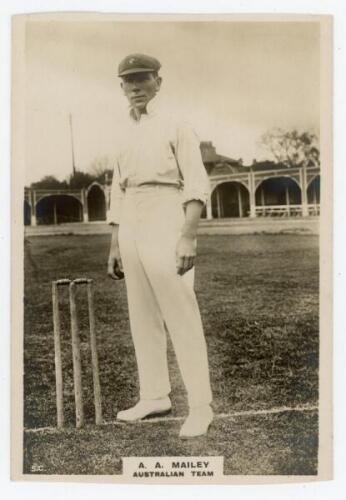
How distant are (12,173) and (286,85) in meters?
1.80

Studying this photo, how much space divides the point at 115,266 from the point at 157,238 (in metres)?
0.39

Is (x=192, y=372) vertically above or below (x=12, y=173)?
below

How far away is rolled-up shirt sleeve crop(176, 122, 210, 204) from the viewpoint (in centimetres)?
357

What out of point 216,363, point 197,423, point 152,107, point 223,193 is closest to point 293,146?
point 223,193

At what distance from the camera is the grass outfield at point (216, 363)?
3787 mm

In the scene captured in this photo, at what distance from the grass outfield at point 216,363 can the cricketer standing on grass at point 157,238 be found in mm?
97

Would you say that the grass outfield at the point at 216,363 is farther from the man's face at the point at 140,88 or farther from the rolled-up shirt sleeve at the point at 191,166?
the man's face at the point at 140,88

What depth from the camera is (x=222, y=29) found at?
3908 mm

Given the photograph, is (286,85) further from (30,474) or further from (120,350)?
(30,474)

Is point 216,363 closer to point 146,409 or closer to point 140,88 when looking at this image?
point 146,409

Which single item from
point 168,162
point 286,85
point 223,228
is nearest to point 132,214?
point 168,162

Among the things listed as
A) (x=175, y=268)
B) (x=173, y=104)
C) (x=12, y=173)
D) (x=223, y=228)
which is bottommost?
(x=175, y=268)

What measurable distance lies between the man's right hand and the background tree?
1.15 metres

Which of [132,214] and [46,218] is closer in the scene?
[132,214]
